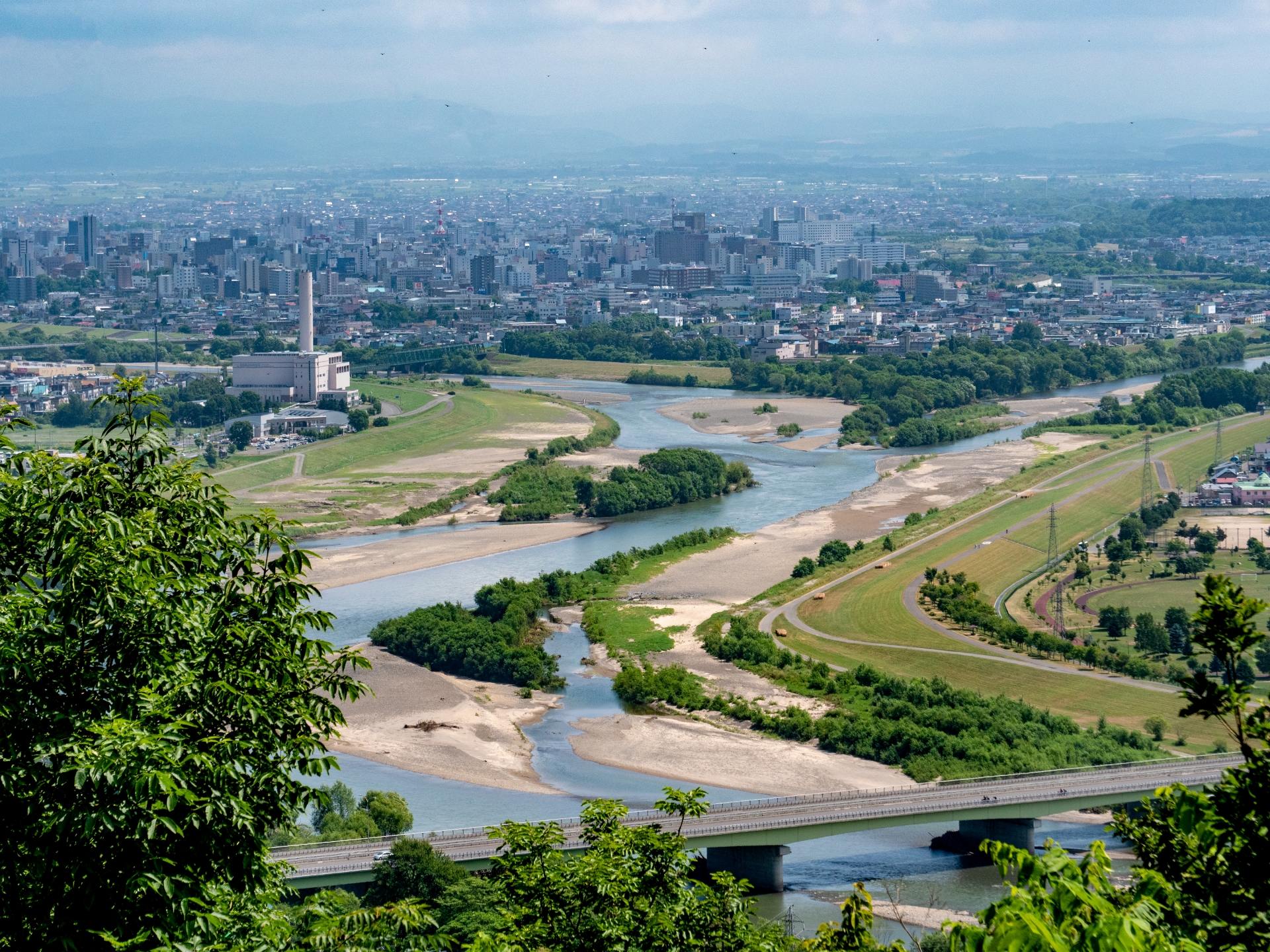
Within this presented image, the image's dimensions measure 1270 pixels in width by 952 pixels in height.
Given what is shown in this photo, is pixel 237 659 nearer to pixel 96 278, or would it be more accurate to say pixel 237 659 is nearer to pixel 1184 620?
pixel 1184 620

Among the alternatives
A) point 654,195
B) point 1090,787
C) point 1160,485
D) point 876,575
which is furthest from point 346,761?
point 654,195

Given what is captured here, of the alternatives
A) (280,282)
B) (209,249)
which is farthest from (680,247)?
(209,249)

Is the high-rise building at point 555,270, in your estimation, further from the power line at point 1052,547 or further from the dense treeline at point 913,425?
the power line at point 1052,547

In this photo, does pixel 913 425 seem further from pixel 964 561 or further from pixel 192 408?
pixel 192 408

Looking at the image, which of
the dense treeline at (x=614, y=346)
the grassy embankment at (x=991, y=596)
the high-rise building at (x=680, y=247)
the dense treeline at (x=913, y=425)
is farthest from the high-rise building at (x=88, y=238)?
the grassy embankment at (x=991, y=596)

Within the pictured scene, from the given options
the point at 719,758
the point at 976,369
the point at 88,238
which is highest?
the point at 88,238
